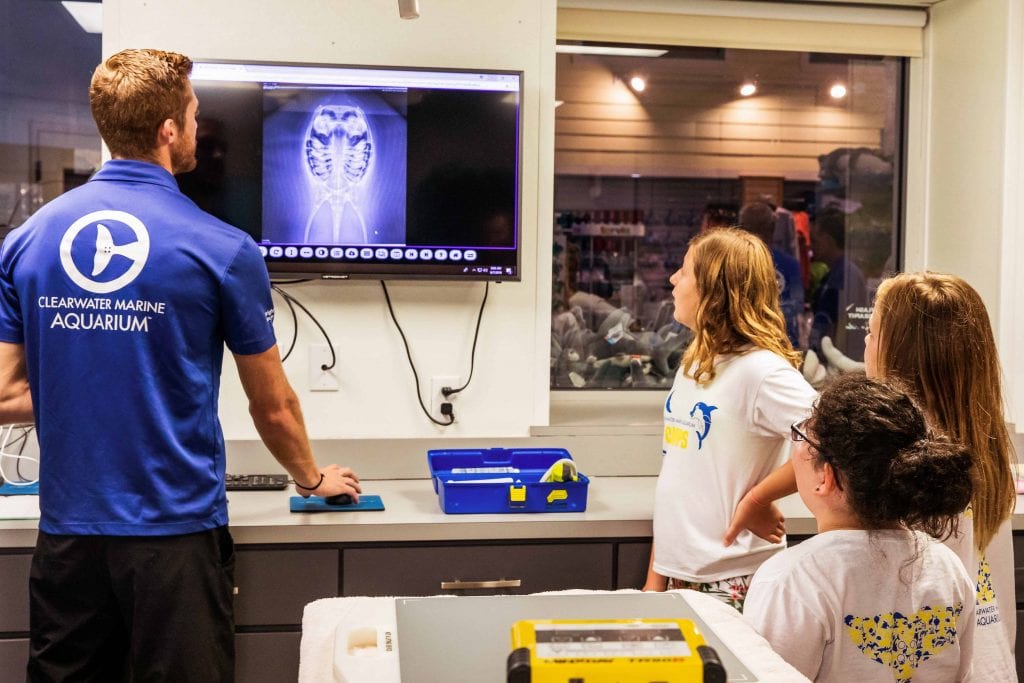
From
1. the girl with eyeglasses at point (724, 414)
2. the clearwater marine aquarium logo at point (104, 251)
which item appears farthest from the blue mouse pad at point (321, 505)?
the clearwater marine aquarium logo at point (104, 251)

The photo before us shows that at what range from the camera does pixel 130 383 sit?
5.84ft

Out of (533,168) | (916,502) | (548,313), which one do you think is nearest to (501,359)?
(548,313)

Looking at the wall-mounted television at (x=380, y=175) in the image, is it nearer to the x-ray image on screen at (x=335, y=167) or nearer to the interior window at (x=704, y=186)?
the x-ray image on screen at (x=335, y=167)

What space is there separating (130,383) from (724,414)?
110 centimetres

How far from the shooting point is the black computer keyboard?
2.59 metres

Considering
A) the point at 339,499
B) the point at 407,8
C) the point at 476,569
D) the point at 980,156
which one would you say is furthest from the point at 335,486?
the point at 980,156

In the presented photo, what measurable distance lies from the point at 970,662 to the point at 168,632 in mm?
1261

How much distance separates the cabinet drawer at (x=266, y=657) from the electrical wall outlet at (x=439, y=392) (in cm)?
77

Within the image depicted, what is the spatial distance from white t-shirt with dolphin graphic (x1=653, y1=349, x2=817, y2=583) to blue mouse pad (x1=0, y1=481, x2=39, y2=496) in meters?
1.48

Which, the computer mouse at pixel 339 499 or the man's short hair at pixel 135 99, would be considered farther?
the computer mouse at pixel 339 499

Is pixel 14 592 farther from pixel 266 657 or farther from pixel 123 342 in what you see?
pixel 123 342

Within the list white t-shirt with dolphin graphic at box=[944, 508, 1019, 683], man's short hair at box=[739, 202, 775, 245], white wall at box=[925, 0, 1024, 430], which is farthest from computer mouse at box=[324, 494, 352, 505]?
white wall at box=[925, 0, 1024, 430]

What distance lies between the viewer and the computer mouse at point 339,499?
2.37 meters

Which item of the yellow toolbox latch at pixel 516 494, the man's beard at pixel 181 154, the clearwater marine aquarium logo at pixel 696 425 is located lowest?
the yellow toolbox latch at pixel 516 494
